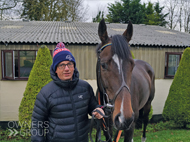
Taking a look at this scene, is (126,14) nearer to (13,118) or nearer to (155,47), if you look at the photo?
(155,47)

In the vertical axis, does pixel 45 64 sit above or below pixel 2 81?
above

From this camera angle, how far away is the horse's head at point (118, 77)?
1297 mm

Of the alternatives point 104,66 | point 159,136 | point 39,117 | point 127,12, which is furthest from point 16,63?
point 127,12

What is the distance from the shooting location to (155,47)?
22.6 feet

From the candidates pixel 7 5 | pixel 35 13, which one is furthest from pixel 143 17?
pixel 7 5

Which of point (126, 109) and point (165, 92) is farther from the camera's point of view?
point (165, 92)

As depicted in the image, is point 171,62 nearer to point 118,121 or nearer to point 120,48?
point 120,48

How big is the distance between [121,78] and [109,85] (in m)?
0.15

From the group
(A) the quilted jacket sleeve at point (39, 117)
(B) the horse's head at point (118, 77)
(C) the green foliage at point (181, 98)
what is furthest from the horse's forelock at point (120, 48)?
(C) the green foliage at point (181, 98)

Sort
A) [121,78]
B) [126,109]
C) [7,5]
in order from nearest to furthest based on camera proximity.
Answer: [126,109] < [121,78] < [7,5]

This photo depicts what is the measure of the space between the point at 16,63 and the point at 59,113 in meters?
5.51

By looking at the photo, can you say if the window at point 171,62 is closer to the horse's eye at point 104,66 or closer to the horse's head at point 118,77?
the horse's head at point 118,77

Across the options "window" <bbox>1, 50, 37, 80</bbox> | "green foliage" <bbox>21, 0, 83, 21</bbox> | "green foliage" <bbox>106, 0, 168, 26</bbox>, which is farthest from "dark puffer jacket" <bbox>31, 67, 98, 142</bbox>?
"green foliage" <bbox>106, 0, 168, 26</bbox>

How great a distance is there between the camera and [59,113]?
60.6 inches
